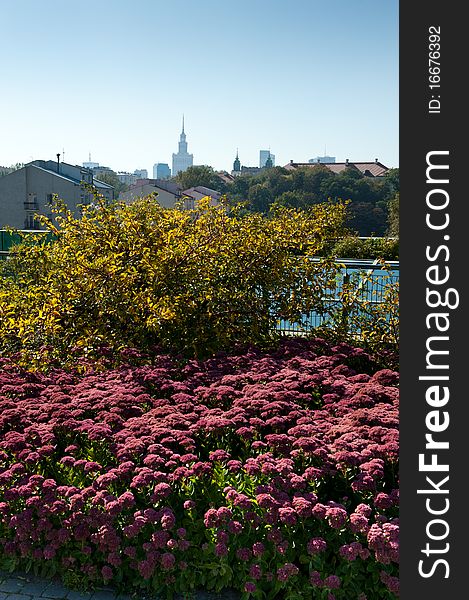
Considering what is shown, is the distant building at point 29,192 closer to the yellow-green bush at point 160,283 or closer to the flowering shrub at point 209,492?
the yellow-green bush at point 160,283

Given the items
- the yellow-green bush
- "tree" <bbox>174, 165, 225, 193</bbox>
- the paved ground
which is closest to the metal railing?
the yellow-green bush

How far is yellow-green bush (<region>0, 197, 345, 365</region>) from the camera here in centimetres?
729

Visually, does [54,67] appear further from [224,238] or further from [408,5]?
[408,5]

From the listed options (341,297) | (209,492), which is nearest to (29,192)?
(341,297)

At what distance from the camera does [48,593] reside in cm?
408

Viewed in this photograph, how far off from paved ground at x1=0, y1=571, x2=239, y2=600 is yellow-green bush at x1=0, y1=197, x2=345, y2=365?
2.83m

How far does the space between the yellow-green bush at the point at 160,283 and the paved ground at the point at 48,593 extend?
9.29 feet

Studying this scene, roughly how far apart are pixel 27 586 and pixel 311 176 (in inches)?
3061

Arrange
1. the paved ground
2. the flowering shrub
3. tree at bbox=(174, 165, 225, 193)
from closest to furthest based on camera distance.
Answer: the flowering shrub → the paved ground → tree at bbox=(174, 165, 225, 193)

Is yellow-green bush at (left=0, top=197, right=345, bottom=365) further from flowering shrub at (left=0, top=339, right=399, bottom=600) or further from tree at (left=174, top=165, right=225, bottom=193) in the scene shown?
tree at (left=174, top=165, right=225, bottom=193)

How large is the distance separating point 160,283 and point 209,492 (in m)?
3.58

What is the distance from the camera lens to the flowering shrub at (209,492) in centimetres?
383

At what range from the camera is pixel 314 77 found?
32.4ft

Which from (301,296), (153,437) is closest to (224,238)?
(301,296)
